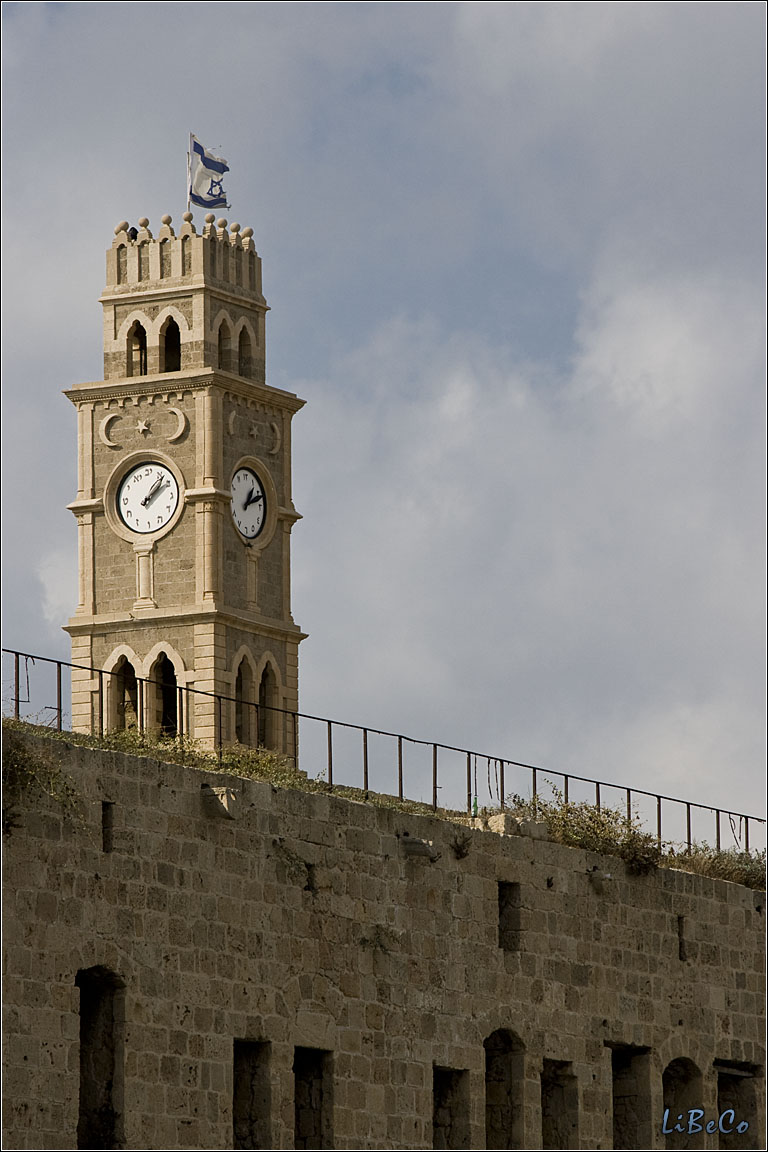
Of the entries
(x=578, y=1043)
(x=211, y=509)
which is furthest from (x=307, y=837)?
(x=211, y=509)

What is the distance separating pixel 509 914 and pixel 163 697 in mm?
20477

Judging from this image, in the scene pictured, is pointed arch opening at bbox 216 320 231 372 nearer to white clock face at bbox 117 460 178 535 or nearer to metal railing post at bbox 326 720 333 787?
white clock face at bbox 117 460 178 535

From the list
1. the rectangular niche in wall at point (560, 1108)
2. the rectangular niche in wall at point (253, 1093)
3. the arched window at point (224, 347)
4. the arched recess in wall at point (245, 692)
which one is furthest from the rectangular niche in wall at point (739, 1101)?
the arched window at point (224, 347)

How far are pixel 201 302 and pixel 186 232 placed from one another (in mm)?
1545

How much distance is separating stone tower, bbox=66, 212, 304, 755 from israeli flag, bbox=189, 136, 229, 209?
430mm

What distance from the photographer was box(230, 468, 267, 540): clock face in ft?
194

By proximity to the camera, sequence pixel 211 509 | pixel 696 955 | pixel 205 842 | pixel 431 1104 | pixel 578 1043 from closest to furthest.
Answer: pixel 205 842, pixel 431 1104, pixel 578 1043, pixel 696 955, pixel 211 509

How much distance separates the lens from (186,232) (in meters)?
59.3

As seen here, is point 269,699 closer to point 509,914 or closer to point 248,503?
point 248,503

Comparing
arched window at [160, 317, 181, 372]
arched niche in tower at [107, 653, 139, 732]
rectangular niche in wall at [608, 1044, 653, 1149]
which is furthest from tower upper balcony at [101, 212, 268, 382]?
rectangular niche in wall at [608, 1044, 653, 1149]

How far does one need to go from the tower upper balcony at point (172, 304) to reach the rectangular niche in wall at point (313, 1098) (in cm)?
2627

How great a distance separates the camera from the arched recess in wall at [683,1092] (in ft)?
134

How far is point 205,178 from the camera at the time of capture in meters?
59.7

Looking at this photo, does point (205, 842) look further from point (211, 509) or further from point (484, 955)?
point (211, 509)
